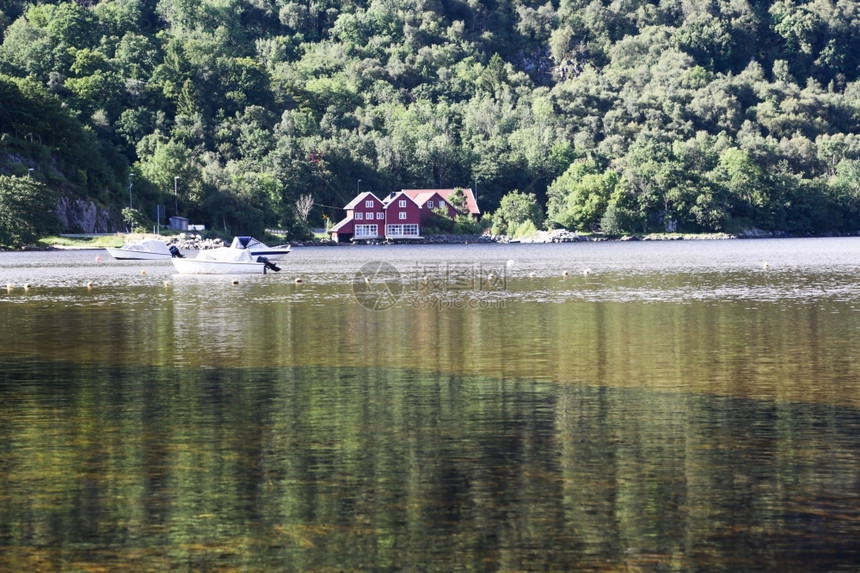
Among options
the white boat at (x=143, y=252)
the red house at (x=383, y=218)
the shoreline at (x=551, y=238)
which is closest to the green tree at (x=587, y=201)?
the shoreline at (x=551, y=238)

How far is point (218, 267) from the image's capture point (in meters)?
69.1

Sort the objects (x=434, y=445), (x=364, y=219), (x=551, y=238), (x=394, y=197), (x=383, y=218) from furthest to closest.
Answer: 1. (x=394, y=197)
2. (x=383, y=218)
3. (x=364, y=219)
4. (x=551, y=238)
5. (x=434, y=445)

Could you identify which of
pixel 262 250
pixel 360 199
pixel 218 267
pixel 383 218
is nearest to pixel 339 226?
pixel 360 199

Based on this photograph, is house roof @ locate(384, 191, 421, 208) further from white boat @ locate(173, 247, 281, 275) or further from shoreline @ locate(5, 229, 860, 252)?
white boat @ locate(173, 247, 281, 275)

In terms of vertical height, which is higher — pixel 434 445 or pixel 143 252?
pixel 143 252

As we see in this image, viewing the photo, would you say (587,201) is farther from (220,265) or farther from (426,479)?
(426,479)

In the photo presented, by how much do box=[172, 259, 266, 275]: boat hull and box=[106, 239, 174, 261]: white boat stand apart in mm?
26346

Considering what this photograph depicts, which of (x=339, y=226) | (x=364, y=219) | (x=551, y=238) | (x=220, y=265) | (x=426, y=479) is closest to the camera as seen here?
(x=426, y=479)

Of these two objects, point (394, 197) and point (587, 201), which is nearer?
point (587, 201)

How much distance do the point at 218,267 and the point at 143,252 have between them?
28509mm

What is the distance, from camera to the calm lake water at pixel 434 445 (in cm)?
1181

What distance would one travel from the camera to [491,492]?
45.0 ft

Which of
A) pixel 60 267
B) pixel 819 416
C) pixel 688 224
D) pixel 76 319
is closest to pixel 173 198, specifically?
pixel 60 267

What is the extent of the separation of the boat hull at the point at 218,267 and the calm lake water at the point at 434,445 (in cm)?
3269
